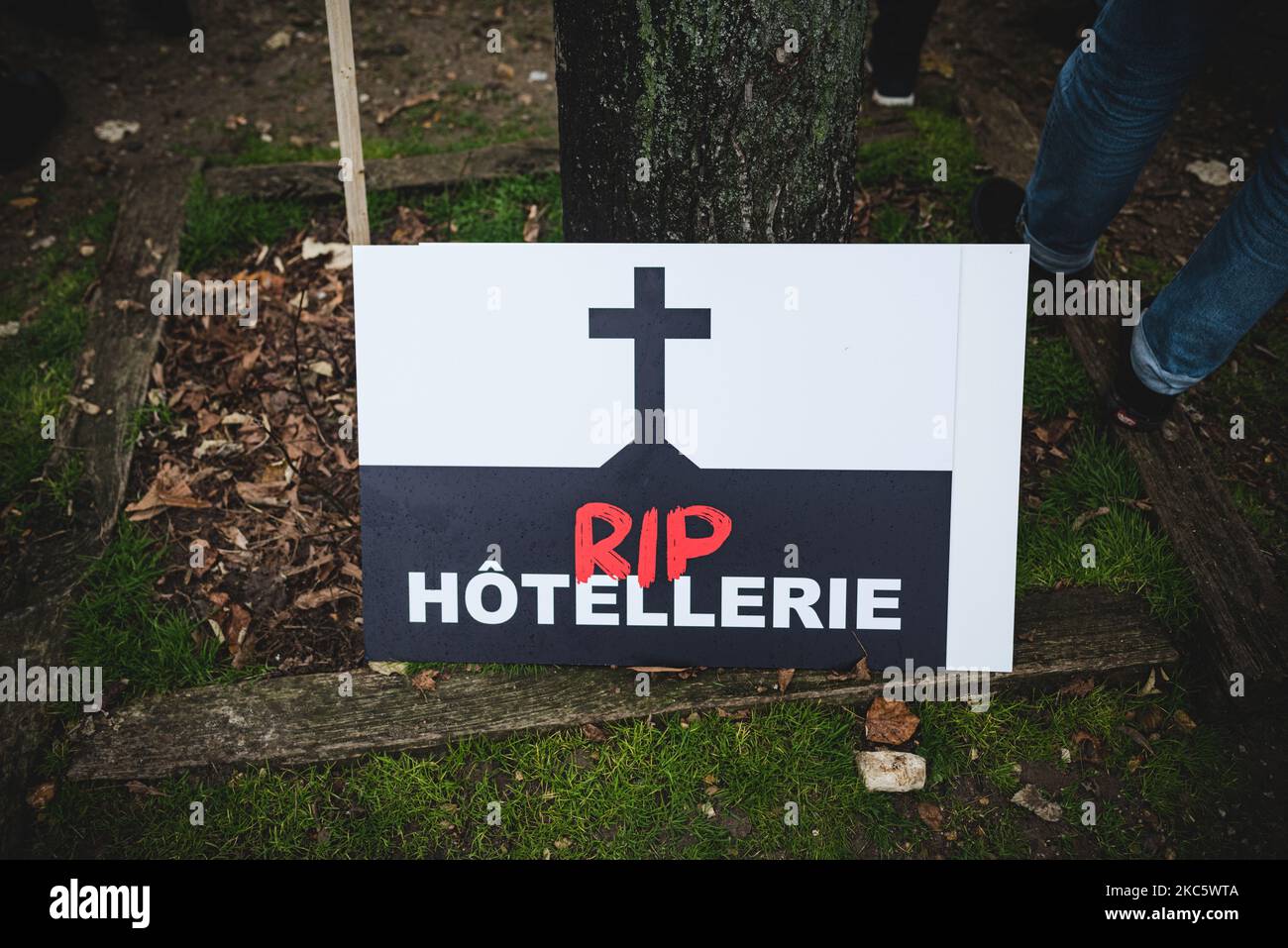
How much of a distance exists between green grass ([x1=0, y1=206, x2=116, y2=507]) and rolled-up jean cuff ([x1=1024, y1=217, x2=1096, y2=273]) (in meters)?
2.93

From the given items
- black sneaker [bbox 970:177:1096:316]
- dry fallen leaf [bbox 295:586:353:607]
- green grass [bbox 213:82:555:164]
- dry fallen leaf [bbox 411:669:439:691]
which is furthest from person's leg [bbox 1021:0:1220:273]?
dry fallen leaf [bbox 295:586:353:607]

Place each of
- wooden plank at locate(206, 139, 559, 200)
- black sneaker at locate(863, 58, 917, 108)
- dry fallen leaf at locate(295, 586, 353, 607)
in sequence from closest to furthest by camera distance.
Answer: dry fallen leaf at locate(295, 586, 353, 607) → wooden plank at locate(206, 139, 559, 200) → black sneaker at locate(863, 58, 917, 108)

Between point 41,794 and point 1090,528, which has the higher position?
point 1090,528

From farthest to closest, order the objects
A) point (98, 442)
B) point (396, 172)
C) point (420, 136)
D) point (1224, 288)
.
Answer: point (420, 136), point (396, 172), point (98, 442), point (1224, 288)

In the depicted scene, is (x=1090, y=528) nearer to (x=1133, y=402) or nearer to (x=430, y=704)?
(x=1133, y=402)

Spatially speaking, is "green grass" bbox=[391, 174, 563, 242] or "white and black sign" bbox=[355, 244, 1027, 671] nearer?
"white and black sign" bbox=[355, 244, 1027, 671]

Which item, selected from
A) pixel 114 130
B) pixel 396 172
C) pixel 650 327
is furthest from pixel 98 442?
pixel 114 130

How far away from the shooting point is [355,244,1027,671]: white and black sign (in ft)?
6.79

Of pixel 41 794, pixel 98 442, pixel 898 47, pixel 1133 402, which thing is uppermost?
pixel 898 47

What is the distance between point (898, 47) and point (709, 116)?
6.74 feet

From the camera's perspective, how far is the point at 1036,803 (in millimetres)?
2186

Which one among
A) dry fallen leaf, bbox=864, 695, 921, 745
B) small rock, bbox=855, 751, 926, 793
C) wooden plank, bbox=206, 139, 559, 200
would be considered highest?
wooden plank, bbox=206, 139, 559, 200

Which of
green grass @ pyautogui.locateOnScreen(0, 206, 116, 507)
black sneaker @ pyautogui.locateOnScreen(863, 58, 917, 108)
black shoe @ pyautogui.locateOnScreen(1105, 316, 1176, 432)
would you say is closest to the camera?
black shoe @ pyautogui.locateOnScreen(1105, 316, 1176, 432)

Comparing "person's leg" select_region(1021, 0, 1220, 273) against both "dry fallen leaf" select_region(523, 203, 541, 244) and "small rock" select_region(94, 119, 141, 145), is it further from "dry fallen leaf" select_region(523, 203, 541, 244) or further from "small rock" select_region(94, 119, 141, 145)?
"small rock" select_region(94, 119, 141, 145)
